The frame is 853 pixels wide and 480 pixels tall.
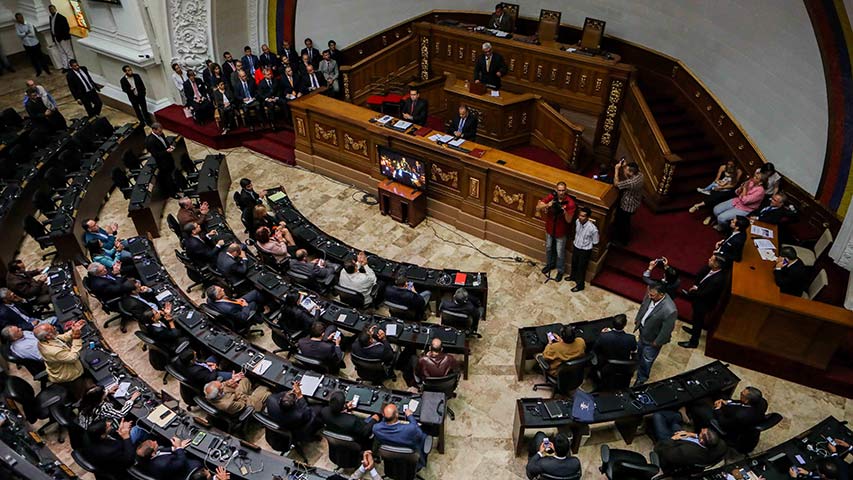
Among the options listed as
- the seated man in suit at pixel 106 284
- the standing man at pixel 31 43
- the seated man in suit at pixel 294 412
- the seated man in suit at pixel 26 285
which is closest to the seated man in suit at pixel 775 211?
the seated man in suit at pixel 294 412

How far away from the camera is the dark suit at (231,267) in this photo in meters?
7.79

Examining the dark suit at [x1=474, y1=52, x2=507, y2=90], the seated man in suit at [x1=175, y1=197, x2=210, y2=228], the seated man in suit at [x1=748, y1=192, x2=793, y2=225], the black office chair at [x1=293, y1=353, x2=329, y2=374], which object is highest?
the dark suit at [x1=474, y1=52, x2=507, y2=90]

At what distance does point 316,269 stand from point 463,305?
86.8 inches

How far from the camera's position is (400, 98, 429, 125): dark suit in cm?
1030

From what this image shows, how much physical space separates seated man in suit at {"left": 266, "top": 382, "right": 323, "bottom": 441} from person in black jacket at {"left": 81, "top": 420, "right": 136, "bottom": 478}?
1.34m

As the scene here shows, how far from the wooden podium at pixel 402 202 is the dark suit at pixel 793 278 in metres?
5.28

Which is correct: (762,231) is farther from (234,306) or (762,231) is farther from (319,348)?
(234,306)

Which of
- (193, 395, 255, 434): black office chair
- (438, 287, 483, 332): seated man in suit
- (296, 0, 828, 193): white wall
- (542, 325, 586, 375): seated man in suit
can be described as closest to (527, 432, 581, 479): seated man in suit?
(542, 325, 586, 375): seated man in suit

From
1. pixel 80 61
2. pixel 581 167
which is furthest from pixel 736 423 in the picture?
pixel 80 61

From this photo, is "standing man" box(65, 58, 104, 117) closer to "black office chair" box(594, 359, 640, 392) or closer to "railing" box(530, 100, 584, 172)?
"railing" box(530, 100, 584, 172)

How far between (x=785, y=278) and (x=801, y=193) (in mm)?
2386

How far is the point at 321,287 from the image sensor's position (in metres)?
7.92

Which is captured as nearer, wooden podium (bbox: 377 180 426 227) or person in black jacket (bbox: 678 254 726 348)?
person in black jacket (bbox: 678 254 726 348)

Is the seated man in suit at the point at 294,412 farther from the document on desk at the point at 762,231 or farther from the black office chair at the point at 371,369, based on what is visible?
the document on desk at the point at 762,231
